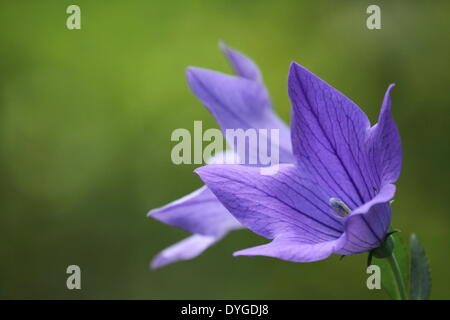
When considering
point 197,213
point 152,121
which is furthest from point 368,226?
point 152,121

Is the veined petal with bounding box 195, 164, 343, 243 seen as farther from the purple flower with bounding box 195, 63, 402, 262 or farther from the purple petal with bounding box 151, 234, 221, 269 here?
the purple petal with bounding box 151, 234, 221, 269

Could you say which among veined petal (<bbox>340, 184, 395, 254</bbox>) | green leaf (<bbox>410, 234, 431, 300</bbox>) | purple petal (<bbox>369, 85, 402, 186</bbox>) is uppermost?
purple petal (<bbox>369, 85, 402, 186</bbox>)

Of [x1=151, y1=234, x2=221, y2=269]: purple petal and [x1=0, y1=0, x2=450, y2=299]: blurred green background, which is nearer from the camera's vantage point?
[x1=151, y1=234, x2=221, y2=269]: purple petal

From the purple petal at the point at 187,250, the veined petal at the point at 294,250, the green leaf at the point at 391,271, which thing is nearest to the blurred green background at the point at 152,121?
the purple petal at the point at 187,250

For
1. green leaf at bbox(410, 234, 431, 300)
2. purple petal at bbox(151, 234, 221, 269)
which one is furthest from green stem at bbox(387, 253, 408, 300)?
purple petal at bbox(151, 234, 221, 269)

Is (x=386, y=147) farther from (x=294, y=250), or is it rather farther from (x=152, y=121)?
(x=152, y=121)

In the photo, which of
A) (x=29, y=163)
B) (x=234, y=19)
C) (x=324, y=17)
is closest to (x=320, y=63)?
(x=324, y=17)

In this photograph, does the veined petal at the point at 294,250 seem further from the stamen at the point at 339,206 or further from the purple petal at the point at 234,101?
the purple petal at the point at 234,101
